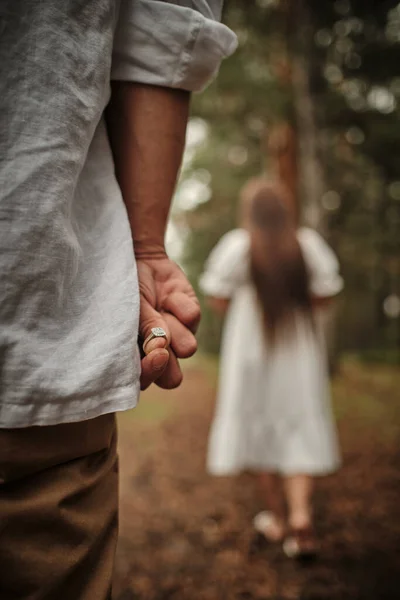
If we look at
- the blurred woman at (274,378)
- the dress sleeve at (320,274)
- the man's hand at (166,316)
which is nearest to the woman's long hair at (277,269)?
the blurred woman at (274,378)

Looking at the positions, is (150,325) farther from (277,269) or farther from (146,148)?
(277,269)

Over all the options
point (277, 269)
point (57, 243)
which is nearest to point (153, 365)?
point (57, 243)

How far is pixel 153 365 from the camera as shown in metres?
0.94

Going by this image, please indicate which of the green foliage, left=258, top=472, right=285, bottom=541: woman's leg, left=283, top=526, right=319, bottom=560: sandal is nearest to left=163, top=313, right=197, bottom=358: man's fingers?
left=283, top=526, right=319, bottom=560: sandal

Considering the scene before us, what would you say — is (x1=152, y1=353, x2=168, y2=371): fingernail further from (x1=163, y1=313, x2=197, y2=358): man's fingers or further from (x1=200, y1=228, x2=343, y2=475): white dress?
(x1=200, y1=228, x2=343, y2=475): white dress

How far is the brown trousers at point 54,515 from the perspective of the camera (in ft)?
2.78

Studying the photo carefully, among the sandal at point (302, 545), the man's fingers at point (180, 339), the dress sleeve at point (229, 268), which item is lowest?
the sandal at point (302, 545)

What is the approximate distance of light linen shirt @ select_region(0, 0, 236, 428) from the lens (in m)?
0.83

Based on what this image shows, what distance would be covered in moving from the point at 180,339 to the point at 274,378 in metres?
2.95

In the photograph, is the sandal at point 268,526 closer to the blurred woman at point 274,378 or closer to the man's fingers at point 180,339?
the blurred woman at point 274,378

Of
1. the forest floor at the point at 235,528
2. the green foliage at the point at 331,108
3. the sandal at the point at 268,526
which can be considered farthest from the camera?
the green foliage at the point at 331,108

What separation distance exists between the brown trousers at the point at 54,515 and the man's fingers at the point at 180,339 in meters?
0.18

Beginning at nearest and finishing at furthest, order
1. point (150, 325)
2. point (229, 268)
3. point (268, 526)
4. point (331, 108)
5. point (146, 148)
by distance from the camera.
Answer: point (150, 325) < point (146, 148) < point (268, 526) < point (229, 268) < point (331, 108)

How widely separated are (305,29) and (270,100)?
120 centimetres
